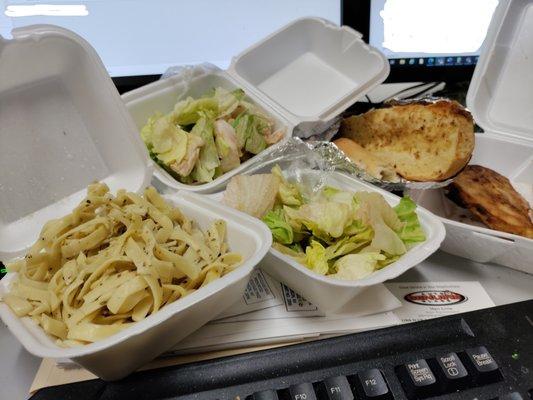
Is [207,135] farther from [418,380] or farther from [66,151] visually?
[418,380]

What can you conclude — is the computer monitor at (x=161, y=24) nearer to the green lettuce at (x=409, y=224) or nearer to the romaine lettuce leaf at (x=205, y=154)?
the romaine lettuce leaf at (x=205, y=154)

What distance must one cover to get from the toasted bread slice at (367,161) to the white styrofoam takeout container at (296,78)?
0.19 ft

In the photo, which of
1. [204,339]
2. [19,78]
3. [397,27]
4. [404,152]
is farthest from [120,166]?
[397,27]

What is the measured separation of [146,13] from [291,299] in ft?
1.69

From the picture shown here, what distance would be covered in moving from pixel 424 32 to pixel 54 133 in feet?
2.06

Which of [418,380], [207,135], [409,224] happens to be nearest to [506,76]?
[409,224]

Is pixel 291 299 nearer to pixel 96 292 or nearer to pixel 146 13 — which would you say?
pixel 96 292

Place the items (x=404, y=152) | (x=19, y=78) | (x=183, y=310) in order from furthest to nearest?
(x=404, y=152) → (x=19, y=78) → (x=183, y=310)

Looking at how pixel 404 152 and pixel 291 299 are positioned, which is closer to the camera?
pixel 291 299

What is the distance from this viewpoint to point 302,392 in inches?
16.0

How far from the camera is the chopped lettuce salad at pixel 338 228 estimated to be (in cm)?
56

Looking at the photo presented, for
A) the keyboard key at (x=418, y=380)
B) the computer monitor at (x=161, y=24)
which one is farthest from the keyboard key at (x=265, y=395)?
the computer monitor at (x=161, y=24)

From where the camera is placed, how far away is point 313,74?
0.91 meters

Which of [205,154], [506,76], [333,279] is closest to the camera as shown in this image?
[333,279]
